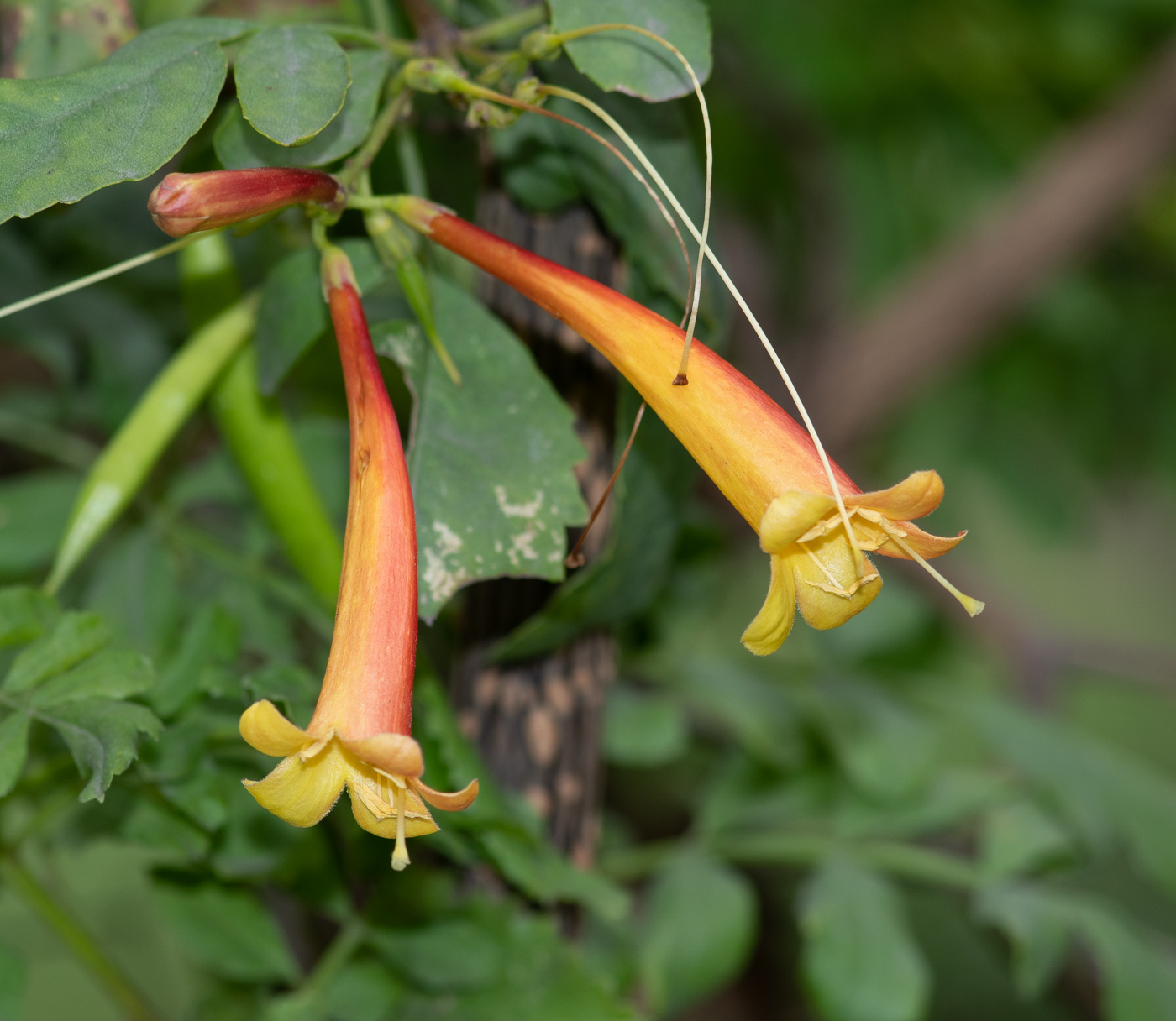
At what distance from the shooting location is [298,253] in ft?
1.19

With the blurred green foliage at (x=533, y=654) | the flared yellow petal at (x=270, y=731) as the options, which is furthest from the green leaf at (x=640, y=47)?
the flared yellow petal at (x=270, y=731)

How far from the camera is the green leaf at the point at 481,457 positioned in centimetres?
34

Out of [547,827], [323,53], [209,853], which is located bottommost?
[547,827]

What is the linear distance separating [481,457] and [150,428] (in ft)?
0.48

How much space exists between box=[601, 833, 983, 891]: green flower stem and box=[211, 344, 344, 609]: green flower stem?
32cm

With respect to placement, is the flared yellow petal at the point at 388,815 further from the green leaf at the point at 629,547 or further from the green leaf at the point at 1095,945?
the green leaf at the point at 1095,945

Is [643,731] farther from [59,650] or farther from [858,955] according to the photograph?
[59,650]

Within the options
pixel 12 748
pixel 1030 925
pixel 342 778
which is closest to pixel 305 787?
pixel 342 778

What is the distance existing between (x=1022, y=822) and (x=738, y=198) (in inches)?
33.3

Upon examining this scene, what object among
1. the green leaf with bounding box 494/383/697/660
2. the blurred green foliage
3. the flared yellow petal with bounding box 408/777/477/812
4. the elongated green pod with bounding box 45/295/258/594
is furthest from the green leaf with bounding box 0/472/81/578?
the flared yellow petal with bounding box 408/777/477/812

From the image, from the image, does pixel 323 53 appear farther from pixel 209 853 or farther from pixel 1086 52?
pixel 1086 52

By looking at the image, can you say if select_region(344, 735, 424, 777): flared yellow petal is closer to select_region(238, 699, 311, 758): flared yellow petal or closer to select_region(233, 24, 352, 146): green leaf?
select_region(238, 699, 311, 758): flared yellow petal

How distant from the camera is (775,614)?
285 millimetres

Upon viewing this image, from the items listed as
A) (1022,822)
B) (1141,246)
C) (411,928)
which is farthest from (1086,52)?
(411,928)
